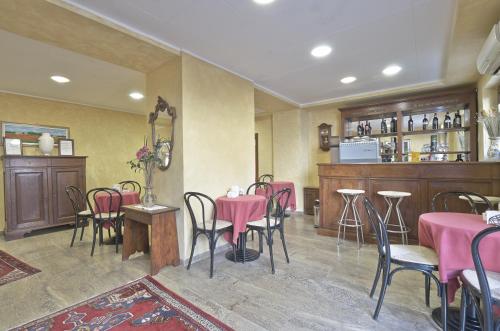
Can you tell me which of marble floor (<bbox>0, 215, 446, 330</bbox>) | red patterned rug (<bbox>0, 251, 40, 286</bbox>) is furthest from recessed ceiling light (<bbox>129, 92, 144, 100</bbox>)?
red patterned rug (<bbox>0, 251, 40, 286</bbox>)

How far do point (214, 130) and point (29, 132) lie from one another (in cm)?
387

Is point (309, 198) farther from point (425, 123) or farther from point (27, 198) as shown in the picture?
point (27, 198)

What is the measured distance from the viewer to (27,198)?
4156 mm

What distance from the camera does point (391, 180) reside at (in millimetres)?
3445

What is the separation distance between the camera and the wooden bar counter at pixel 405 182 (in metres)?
2.91

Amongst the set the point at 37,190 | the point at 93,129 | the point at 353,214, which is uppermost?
the point at 93,129

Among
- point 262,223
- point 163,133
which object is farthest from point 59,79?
point 262,223

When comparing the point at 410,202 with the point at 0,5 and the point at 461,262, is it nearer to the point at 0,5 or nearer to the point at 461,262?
the point at 461,262

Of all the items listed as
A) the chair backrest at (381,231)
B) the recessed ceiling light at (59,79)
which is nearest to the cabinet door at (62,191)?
the recessed ceiling light at (59,79)

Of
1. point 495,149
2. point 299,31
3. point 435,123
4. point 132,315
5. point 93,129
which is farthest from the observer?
point 93,129

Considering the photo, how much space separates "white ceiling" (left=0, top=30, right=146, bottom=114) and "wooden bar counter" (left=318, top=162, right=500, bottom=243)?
3.39m

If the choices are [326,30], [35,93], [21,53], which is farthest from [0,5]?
[35,93]

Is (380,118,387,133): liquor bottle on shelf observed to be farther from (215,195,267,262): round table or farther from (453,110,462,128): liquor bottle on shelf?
(215,195,267,262): round table

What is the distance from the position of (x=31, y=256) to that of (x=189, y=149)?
2516 millimetres
